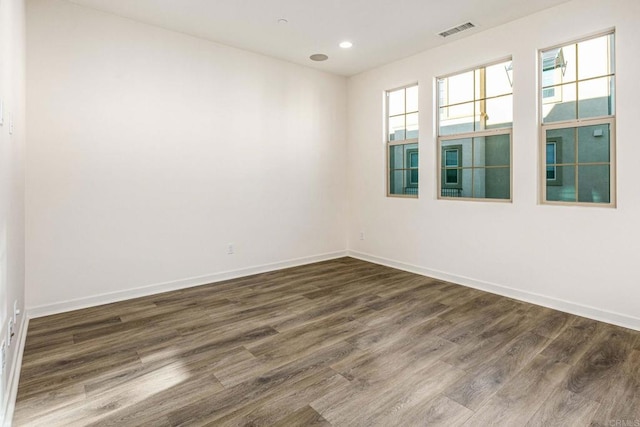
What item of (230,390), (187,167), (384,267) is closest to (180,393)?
(230,390)

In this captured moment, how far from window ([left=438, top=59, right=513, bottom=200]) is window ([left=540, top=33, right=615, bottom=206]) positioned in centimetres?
38

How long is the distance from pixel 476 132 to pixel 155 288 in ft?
13.1

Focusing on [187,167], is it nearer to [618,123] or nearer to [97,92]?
[97,92]

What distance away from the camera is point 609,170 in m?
3.12

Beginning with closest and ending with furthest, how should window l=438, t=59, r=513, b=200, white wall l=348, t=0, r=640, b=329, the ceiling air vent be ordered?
white wall l=348, t=0, r=640, b=329
the ceiling air vent
window l=438, t=59, r=513, b=200

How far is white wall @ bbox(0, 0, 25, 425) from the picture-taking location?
6.08 ft

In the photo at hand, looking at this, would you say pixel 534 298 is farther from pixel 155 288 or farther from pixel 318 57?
pixel 155 288

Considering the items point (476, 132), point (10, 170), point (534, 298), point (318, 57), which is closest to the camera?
point (10, 170)

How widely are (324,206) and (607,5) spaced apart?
12.4ft

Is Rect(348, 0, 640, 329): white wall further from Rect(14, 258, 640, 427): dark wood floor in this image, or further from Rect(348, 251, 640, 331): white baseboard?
Rect(14, 258, 640, 427): dark wood floor

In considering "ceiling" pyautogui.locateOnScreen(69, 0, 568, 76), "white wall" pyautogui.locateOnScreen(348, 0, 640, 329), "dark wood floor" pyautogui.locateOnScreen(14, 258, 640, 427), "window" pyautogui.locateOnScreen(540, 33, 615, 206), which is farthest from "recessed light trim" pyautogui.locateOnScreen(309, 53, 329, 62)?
"dark wood floor" pyautogui.locateOnScreen(14, 258, 640, 427)

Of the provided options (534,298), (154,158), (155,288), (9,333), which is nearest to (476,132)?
(534,298)

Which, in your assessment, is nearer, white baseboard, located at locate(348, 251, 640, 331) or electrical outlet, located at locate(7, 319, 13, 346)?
electrical outlet, located at locate(7, 319, 13, 346)

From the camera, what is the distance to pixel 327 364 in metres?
2.37
